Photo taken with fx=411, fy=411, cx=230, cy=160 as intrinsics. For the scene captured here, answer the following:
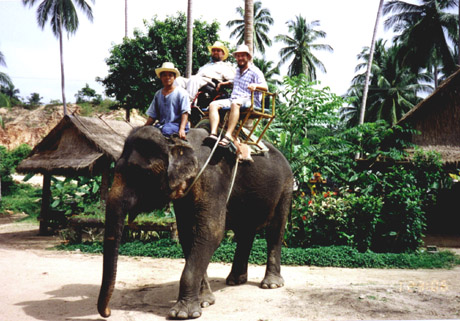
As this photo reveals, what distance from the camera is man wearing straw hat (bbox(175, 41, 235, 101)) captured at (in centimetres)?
548

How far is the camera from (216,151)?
4.59 m

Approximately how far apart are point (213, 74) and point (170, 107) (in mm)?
1325

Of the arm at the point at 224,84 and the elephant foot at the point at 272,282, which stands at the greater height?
the arm at the point at 224,84

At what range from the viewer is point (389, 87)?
96.0 feet

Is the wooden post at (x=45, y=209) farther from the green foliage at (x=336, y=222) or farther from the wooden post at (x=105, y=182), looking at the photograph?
the green foliage at (x=336, y=222)

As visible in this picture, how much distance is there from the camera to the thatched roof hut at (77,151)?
10.2 m

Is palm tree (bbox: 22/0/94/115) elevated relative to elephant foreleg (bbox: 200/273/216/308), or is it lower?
elevated

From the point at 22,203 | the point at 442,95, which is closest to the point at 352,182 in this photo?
the point at 442,95

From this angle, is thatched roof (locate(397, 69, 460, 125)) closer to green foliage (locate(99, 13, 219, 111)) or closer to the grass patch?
the grass patch

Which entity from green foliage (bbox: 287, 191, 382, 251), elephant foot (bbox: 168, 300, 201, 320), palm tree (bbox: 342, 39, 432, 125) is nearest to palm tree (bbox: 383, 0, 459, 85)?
palm tree (bbox: 342, 39, 432, 125)

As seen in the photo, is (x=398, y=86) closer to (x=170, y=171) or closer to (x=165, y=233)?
(x=165, y=233)

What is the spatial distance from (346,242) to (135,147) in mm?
5850

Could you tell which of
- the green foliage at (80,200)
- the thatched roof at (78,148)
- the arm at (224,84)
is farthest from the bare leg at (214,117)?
the green foliage at (80,200)

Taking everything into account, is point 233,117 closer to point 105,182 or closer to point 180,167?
point 180,167
